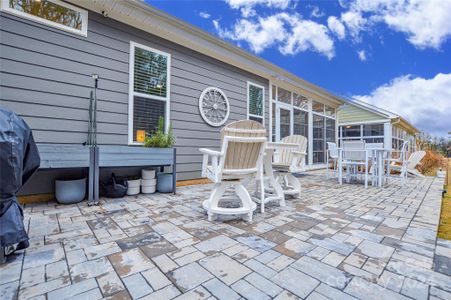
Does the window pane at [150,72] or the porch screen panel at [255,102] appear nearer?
the window pane at [150,72]

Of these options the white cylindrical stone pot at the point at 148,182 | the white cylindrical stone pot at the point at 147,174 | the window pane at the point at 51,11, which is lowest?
the white cylindrical stone pot at the point at 148,182

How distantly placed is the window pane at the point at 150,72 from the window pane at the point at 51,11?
908mm

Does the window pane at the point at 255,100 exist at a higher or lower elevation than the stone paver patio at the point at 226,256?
higher

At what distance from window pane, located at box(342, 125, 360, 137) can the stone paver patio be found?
29.0ft

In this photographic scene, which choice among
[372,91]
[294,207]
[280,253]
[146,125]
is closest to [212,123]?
[146,125]

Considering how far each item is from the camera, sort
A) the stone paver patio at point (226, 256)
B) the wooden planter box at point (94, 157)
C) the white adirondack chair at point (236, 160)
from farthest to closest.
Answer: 1. the wooden planter box at point (94, 157)
2. the white adirondack chair at point (236, 160)
3. the stone paver patio at point (226, 256)

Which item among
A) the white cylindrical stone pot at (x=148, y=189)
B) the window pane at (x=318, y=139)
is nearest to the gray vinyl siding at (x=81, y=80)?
the white cylindrical stone pot at (x=148, y=189)

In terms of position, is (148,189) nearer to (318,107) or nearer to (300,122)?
(300,122)

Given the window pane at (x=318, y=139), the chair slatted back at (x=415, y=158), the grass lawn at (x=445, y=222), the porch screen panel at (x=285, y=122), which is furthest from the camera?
the window pane at (x=318, y=139)

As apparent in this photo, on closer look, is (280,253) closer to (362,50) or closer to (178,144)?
(178,144)

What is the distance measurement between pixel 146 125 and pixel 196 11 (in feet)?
10.5

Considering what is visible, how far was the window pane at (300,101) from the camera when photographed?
7.09m

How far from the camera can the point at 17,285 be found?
3.85 feet

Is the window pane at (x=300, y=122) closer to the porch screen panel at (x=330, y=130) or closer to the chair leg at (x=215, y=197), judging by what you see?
the porch screen panel at (x=330, y=130)
